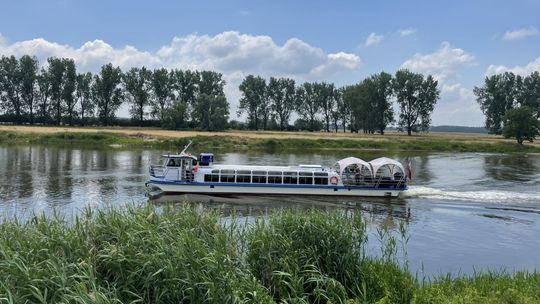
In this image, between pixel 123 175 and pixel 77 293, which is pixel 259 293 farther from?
pixel 123 175

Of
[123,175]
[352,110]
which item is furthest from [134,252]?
[352,110]

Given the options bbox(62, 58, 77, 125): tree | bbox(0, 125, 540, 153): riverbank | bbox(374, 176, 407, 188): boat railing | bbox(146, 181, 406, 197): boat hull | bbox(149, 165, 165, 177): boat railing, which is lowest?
bbox(146, 181, 406, 197): boat hull

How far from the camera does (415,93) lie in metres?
144

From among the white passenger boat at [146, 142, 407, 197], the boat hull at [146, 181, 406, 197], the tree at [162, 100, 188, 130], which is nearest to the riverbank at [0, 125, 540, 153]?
the tree at [162, 100, 188, 130]

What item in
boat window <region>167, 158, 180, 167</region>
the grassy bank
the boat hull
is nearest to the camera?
the grassy bank

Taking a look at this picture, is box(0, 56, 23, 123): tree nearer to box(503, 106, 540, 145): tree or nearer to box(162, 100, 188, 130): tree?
box(162, 100, 188, 130): tree

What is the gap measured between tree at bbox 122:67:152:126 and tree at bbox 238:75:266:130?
32.7 meters

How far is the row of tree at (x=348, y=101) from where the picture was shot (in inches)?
5689

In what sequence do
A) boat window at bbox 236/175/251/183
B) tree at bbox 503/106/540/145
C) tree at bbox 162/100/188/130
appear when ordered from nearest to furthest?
boat window at bbox 236/175/251/183, tree at bbox 503/106/540/145, tree at bbox 162/100/188/130

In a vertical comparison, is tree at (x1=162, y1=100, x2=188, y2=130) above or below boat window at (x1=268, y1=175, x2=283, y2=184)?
above

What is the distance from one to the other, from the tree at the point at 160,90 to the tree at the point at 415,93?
69618mm

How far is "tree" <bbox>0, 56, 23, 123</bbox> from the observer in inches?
5541

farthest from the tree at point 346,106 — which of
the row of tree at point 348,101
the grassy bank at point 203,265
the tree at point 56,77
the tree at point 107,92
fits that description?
the grassy bank at point 203,265

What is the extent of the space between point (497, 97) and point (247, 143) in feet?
281
